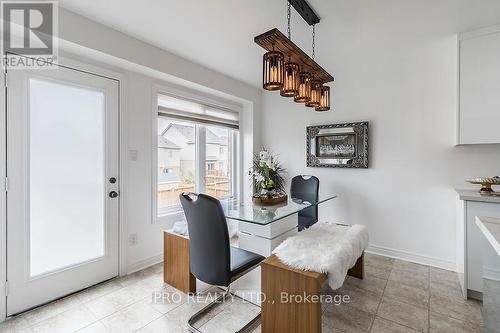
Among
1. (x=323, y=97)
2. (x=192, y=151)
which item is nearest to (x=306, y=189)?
(x=323, y=97)

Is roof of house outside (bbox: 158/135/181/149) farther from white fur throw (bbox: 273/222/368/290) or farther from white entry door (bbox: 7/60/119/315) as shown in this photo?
white fur throw (bbox: 273/222/368/290)

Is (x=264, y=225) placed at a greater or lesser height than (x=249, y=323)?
greater

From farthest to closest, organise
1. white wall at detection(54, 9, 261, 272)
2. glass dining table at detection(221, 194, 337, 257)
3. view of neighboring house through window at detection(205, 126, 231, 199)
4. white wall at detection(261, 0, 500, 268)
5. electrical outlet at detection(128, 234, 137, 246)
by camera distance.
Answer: view of neighboring house through window at detection(205, 126, 231, 199) → electrical outlet at detection(128, 234, 137, 246) → white wall at detection(261, 0, 500, 268) → white wall at detection(54, 9, 261, 272) → glass dining table at detection(221, 194, 337, 257)

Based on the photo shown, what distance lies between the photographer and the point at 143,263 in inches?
112

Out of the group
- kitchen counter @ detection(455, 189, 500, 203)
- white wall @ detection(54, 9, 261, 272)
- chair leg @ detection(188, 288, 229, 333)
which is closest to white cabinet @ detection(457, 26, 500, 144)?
kitchen counter @ detection(455, 189, 500, 203)

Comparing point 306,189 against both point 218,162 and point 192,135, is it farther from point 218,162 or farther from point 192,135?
point 192,135

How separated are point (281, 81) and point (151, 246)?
96.5 inches

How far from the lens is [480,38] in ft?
7.67

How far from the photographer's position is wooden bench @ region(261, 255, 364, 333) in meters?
1.52

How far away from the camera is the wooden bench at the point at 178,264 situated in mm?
2264

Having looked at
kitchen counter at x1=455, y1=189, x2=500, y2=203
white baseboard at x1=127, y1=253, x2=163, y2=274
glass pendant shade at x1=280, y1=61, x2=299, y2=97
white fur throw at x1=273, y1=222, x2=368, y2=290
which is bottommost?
white baseboard at x1=127, y1=253, x2=163, y2=274

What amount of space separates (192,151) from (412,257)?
3.18m

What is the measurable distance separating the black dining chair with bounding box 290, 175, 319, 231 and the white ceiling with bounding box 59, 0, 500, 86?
1688 mm

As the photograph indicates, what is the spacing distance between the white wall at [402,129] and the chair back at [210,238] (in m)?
1.92
